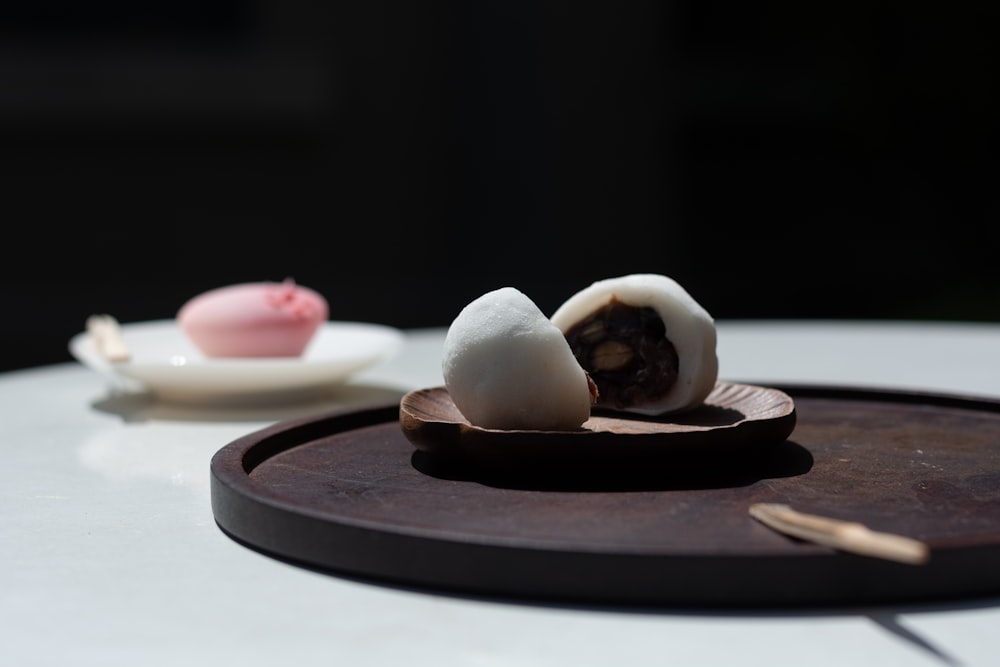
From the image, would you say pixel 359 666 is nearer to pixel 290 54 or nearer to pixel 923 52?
pixel 290 54

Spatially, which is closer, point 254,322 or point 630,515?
point 630,515

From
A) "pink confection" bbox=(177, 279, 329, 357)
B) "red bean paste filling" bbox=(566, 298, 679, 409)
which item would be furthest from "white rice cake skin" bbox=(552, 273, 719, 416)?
"pink confection" bbox=(177, 279, 329, 357)

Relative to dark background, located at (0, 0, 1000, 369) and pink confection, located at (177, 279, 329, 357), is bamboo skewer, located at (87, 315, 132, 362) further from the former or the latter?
dark background, located at (0, 0, 1000, 369)

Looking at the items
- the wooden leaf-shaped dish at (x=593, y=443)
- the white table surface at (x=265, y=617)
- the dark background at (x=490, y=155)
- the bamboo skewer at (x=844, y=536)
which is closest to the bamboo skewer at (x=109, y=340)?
the white table surface at (x=265, y=617)

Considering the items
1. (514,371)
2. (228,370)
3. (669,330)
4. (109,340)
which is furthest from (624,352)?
(109,340)

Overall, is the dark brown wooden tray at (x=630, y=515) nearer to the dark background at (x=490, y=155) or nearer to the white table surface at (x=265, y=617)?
the white table surface at (x=265, y=617)

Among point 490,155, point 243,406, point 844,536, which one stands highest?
point 490,155

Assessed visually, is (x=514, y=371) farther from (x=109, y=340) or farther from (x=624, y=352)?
(x=109, y=340)

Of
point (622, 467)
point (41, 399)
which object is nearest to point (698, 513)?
point (622, 467)
